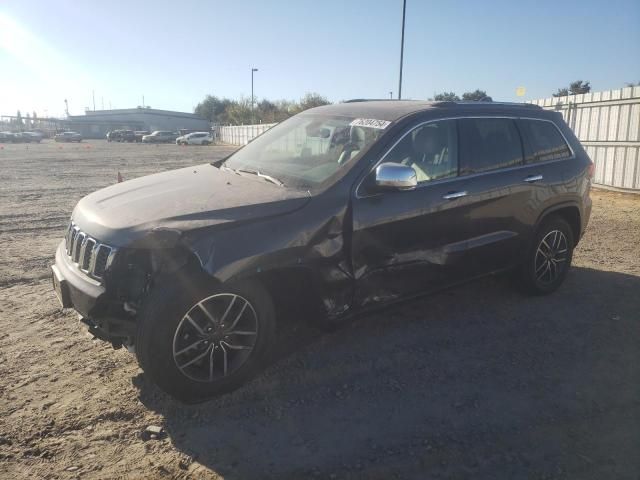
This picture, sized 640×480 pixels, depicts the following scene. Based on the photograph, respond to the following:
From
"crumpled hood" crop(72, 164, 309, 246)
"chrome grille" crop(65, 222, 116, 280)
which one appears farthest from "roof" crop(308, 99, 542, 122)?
"chrome grille" crop(65, 222, 116, 280)

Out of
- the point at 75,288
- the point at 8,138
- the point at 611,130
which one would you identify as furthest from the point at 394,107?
the point at 8,138

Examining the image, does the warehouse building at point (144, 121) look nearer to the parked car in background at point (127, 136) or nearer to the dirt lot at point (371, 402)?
the parked car in background at point (127, 136)

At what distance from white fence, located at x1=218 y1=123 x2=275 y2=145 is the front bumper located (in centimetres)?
4012

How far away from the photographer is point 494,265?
15.0 feet

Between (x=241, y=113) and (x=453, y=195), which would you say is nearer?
(x=453, y=195)

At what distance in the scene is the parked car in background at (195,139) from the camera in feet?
170

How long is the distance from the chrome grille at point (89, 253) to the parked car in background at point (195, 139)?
5058cm

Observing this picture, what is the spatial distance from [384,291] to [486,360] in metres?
0.96

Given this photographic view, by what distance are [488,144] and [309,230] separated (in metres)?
2.09

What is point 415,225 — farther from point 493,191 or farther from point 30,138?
point 30,138

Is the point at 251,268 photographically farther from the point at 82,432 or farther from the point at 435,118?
the point at 435,118

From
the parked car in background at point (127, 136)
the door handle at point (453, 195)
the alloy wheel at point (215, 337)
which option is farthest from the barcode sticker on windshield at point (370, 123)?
the parked car in background at point (127, 136)

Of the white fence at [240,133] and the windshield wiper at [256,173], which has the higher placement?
the white fence at [240,133]

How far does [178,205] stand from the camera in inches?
129
